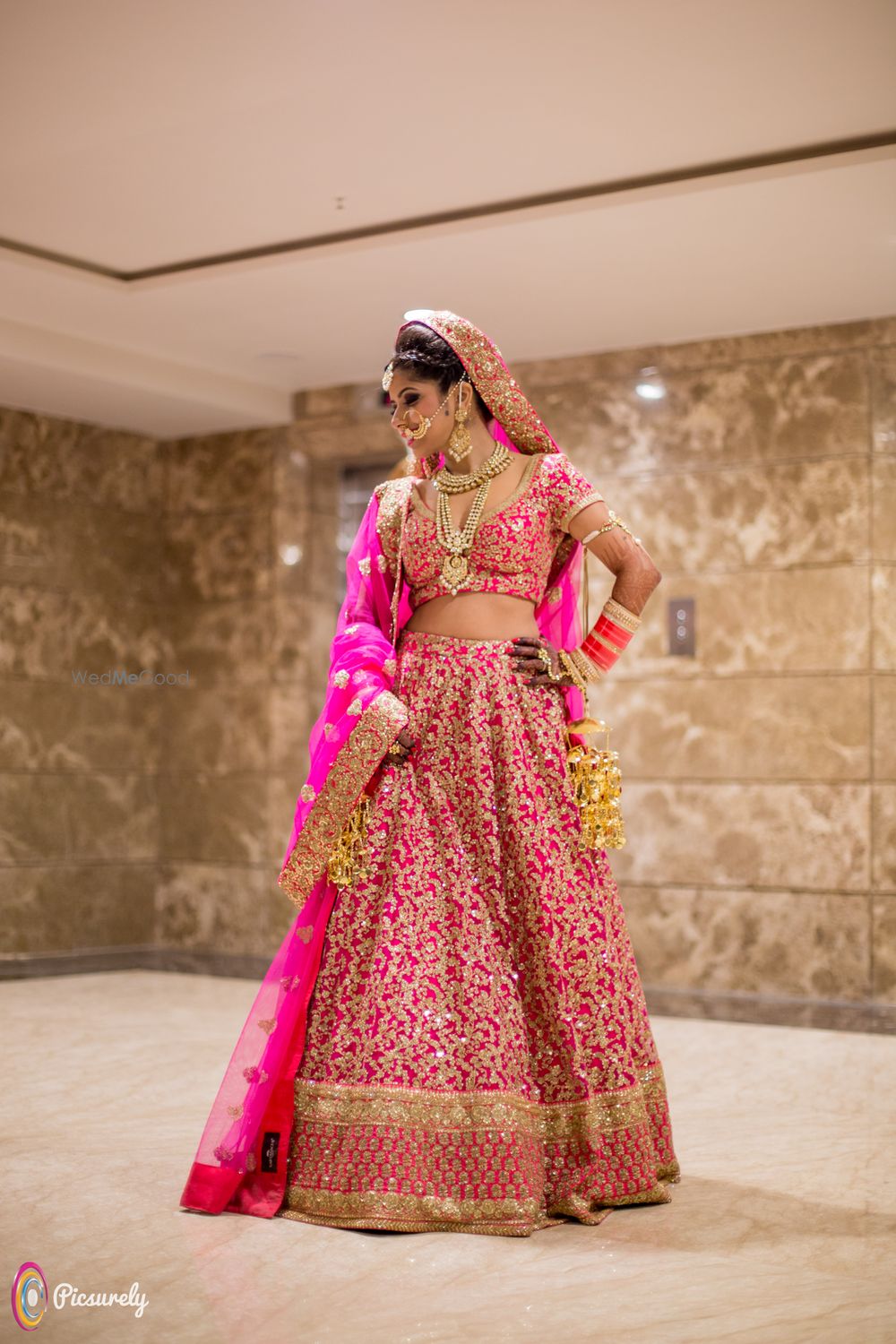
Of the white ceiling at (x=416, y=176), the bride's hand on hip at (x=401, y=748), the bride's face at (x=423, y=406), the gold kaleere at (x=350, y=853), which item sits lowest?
the gold kaleere at (x=350, y=853)

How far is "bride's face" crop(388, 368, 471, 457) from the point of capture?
3240mm

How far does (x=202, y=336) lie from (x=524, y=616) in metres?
Answer: 3.79

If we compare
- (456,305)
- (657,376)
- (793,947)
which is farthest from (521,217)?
(793,947)

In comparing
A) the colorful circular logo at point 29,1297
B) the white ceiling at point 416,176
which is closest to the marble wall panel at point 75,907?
the white ceiling at point 416,176

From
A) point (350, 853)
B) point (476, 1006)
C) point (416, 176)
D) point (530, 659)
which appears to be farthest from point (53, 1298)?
point (416, 176)

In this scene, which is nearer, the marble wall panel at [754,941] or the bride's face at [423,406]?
the bride's face at [423,406]

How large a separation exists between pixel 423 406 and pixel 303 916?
1.13m

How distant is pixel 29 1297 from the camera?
2.41 meters

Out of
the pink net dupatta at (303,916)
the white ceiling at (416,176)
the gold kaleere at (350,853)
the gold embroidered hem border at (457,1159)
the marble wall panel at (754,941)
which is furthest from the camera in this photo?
the marble wall panel at (754,941)

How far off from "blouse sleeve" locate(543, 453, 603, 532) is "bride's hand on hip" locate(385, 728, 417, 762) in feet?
1.94

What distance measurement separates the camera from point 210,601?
26.0 feet

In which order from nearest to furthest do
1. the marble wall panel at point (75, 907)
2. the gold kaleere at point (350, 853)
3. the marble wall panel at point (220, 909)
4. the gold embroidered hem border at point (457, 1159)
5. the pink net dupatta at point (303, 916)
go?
1. the gold embroidered hem border at point (457, 1159)
2. the pink net dupatta at point (303, 916)
3. the gold kaleere at point (350, 853)
4. the marble wall panel at point (75, 907)
5. the marble wall panel at point (220, 909)

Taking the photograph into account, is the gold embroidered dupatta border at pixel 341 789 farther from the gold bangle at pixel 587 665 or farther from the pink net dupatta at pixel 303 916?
the gold bangle at pixel 587 665

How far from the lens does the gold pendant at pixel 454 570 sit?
325cm
